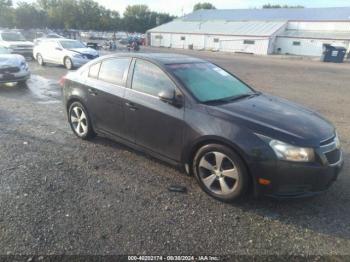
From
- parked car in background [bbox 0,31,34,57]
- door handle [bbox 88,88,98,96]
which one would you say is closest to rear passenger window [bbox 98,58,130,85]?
door handle [bbox 88,88,98,96]

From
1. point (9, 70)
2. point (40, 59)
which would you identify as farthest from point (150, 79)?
point (40, 59)

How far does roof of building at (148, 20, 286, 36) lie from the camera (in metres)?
43.6

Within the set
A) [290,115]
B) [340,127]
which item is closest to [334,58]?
[340,127]

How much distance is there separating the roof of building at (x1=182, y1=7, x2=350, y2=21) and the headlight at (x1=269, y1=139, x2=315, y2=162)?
45.9 m

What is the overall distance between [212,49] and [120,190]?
153ft

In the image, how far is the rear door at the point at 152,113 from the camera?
3.78 m

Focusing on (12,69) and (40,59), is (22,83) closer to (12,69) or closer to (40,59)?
(12,69)

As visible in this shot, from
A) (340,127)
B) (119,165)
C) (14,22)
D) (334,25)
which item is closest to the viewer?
(119,165)

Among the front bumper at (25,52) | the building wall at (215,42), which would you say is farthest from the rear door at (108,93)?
the building wall at (215,42)

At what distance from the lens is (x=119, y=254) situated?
266 centimetres

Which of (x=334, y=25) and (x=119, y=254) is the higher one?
(x=334, y=25)

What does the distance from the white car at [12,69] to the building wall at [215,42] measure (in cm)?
3734

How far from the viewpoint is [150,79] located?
4.12 m

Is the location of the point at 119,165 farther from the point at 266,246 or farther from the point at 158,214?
the point at 266,246
